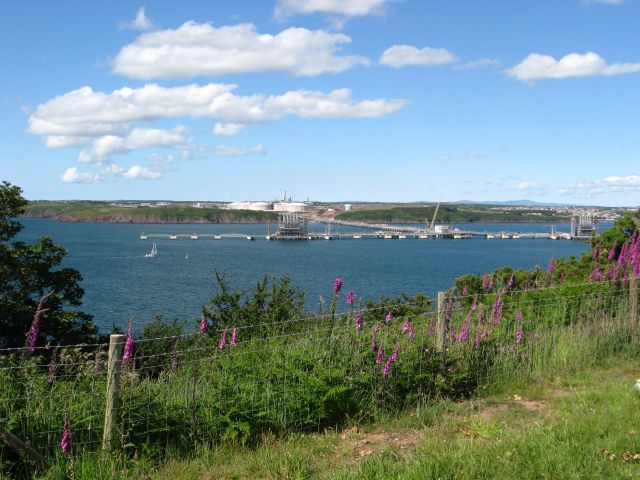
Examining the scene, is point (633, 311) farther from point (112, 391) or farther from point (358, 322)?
point (112, 391)

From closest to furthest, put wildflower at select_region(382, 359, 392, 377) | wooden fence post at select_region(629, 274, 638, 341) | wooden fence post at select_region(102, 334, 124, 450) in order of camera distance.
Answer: wooden fence post at select_region(102, 334, 124, 450) → wildflower at select_region(382, 359, 392, 377) → wooden fence post at select_region(629, 274, 638, 341)

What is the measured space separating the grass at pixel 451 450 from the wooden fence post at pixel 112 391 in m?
0.24

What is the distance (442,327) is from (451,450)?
2386 millimetres

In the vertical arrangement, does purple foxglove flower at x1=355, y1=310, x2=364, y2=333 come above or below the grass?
above

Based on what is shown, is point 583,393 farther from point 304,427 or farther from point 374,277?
point 374,277

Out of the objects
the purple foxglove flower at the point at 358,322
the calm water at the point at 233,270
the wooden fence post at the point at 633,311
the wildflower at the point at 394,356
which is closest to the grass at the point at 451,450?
the wildflower at the point at 394,356

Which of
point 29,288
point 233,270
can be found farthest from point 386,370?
point 233,270

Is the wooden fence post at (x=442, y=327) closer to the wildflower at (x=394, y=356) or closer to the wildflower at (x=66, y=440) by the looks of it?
the wildflower at (x=394, y=356)

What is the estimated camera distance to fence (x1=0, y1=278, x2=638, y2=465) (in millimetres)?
5527

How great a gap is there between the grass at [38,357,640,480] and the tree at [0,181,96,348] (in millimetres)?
10622

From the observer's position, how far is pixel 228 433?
590 cm

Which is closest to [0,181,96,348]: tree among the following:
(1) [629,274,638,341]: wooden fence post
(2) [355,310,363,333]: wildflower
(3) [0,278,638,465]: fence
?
(3) [0,278,638,465]: fence

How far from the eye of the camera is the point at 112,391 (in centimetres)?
553

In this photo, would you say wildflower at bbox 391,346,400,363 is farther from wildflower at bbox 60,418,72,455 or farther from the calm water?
the calm water
